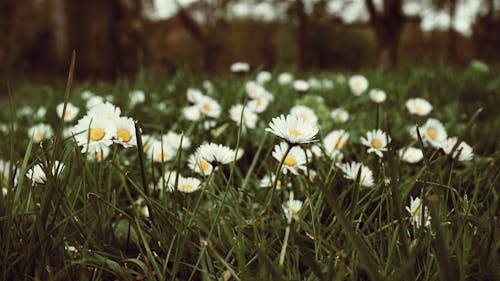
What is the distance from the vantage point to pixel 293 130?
0.90 meters

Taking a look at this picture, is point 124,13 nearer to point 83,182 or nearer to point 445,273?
point 83,182

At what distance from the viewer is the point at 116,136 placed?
94 centimetres

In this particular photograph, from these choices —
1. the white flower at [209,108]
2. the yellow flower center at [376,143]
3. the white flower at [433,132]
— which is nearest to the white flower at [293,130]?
the yellow flower center at [376,143]

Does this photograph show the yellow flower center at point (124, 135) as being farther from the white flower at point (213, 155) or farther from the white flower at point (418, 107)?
the white flower at point (418, 107)

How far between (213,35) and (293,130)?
1108cm

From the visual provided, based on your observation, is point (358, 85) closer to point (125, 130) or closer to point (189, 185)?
point (189, 185)

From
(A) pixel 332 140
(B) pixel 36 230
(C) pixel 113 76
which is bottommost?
(B) pixel 36 230

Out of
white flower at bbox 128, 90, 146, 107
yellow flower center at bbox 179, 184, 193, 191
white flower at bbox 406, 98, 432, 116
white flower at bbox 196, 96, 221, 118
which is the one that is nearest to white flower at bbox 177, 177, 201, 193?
yellow flower center at bbox 179, 184, 193, 191

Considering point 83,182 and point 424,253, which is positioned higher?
point 83,182

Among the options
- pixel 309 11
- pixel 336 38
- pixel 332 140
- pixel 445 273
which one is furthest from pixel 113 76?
pixel 336 38

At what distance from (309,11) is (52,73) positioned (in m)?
7.77

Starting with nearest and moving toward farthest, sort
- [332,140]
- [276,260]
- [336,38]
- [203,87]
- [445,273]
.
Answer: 1. [445,273]
2. [276,260]
3. [332,140]
4. [203,87]
5. [336,38]

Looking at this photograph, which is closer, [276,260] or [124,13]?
[276,260]

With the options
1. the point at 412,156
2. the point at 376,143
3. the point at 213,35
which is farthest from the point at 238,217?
the point at 213,35
